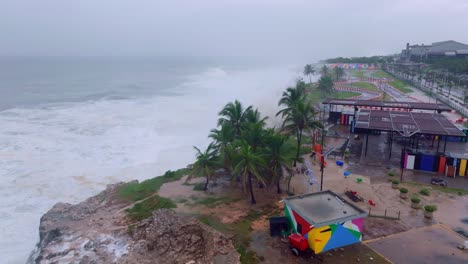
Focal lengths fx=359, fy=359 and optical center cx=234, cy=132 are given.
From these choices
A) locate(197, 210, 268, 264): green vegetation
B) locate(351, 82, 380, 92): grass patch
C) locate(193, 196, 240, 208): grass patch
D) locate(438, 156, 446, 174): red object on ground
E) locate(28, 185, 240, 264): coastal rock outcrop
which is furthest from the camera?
locate(351, 82, 380, 92): grass patch

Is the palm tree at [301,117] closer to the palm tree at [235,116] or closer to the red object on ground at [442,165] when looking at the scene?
the palm tree at [235,116]

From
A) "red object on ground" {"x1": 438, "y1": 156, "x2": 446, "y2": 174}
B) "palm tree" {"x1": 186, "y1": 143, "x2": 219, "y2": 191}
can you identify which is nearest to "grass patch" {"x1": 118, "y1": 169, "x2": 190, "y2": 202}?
"palm tree" {"x1": 186, "y1": 143, "x2": 219, "y2": 191}

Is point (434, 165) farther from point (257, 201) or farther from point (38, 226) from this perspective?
point (38, 226)

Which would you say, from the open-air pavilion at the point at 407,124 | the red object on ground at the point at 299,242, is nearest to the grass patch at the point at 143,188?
the red object on ground at the point at 299,242

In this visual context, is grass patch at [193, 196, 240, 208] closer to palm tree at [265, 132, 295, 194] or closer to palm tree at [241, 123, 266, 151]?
palm tree at [265, 132, 295, 194]

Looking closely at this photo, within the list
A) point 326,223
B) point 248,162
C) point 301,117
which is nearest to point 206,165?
point 248,162

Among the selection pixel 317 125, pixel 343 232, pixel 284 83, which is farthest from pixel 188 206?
pixel 284 83
